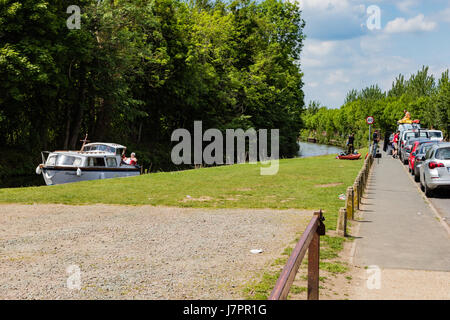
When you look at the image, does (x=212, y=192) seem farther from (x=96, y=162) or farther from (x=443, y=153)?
(x=96, y=162)

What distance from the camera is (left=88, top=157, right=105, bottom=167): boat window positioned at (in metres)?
26.9

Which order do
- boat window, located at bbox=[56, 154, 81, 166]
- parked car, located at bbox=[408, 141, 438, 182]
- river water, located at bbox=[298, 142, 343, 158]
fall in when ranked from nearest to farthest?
parked car, located at bbox=[408, 141, 438, 182] < boat window, located at bbox=[56, 154, 81, 166] < river water, located at bbox=[298, 142, 343, 158]

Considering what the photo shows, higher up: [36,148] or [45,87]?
[45,87]

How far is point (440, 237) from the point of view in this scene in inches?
383

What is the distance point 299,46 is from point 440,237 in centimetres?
5179

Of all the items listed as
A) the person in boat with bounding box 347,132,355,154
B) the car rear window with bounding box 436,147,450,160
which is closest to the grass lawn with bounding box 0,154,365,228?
the car rear window with bounding box 436,147,450,160

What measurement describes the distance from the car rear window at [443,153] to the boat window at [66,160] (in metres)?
18.7

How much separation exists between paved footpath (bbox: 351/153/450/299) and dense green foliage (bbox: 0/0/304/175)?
21.1 meters

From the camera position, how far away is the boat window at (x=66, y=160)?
2633 centimetres

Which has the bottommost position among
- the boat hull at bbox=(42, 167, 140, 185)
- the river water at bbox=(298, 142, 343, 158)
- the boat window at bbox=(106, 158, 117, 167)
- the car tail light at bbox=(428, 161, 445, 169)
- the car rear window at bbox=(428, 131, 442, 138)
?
the river water at bbox=(298, 142, 343, 158)
